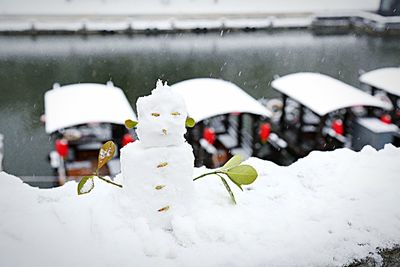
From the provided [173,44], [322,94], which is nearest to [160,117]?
[322,94]

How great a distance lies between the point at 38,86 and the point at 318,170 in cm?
1290

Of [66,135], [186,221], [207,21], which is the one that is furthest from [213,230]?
[207,21]

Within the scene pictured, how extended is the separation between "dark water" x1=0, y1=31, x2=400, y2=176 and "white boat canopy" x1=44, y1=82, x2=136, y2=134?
1984 millimetres

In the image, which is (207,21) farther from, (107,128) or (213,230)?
(213,230)

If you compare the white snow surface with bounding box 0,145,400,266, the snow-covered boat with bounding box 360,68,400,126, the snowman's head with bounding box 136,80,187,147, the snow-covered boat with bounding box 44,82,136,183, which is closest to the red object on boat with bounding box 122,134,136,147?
the snow-covered boat with bounding box 44,82,136,183

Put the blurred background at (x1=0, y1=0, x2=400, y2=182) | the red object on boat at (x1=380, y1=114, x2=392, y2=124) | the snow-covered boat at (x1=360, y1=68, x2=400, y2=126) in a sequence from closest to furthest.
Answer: the red object on boat at (x1=380, y1=114, x2=392, y2=124), the snow-covered boat at (x1=360, y1=68, x2=400, y2=126), the blurred background at (x1=0, y1=0, x2=400, y2=182)

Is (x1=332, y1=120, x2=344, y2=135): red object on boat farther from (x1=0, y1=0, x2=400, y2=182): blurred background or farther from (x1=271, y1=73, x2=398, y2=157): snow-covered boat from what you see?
(x1=0, y1=0, x2=400, y2=182): blurred background

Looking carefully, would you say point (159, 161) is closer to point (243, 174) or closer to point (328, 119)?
point (243, 174)

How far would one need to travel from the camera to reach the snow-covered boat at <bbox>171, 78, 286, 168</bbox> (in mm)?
8078

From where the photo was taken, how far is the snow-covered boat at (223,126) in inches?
318

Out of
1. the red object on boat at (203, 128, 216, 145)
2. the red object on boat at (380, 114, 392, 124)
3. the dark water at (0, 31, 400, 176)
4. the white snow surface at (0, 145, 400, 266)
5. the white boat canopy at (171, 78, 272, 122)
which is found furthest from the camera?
the dark water at (0, 31, 400, 176)

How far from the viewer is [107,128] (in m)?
9.21

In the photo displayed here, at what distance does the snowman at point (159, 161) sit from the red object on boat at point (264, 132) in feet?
21.9

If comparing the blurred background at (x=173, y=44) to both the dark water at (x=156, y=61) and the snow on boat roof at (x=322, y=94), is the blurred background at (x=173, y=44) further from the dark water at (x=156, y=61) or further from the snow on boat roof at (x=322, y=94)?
the snow on boat roof at (x=322, y=94)
